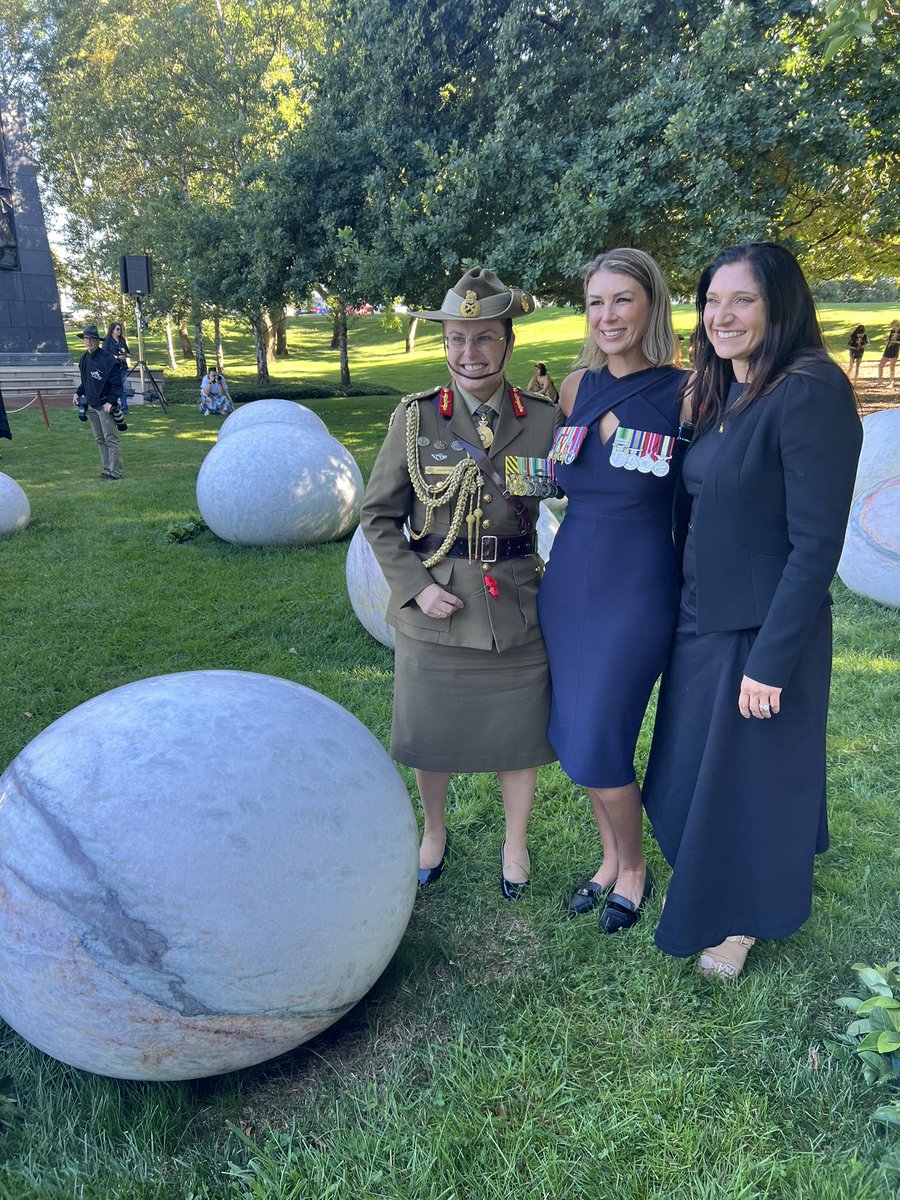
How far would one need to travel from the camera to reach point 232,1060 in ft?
7.27

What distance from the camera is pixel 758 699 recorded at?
2328 mm

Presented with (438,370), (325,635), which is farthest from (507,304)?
(438,370)

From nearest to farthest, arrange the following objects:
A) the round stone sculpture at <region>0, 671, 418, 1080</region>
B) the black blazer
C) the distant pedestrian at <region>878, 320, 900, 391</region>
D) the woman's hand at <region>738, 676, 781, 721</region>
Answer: the round stone sculpture at <region>0, 671, 418, 1080</region> → the black blazer → the woman's hand at <region>738, 676, 781, 721</region> → the distant pedestrian at <region>878, 320, 900, 391</region>

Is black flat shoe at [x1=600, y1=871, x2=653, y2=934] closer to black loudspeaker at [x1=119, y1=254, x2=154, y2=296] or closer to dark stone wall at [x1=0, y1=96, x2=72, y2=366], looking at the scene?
black loudspeaker at [x1=119, y1=254, x2=154, y2=296]

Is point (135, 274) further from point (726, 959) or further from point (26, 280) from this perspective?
point (726, 959)

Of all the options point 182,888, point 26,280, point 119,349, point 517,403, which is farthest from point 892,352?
point 26,280

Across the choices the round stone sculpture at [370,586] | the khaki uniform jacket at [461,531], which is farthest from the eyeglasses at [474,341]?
the round stone sculpture at [370,586]

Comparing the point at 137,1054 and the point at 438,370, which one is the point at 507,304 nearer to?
the point at 137,1054

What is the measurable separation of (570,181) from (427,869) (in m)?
10.1

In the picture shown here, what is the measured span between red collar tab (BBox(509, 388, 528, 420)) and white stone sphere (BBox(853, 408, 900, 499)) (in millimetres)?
4626

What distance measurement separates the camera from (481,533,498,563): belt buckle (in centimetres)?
289

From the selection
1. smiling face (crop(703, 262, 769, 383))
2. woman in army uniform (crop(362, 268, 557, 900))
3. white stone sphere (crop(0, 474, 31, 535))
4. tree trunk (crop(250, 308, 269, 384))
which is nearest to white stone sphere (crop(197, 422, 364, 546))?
white stone sphere (crop(0, 474, 31, 535))

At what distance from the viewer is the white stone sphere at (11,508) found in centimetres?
883

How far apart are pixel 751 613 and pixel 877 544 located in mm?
4515
